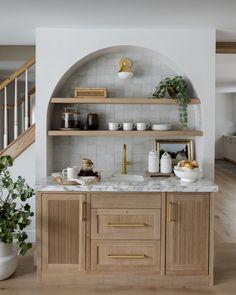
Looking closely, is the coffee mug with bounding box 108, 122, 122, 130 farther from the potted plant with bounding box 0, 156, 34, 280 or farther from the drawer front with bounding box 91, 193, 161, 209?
the potted plant with bounding box 0, 156, 34, 280

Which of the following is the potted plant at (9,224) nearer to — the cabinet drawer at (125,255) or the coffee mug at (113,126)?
the cabinet drawer at (125,255)

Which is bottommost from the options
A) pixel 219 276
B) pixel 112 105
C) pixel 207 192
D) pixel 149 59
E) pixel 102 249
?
pixel 219 276

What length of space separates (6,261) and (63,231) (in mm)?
599

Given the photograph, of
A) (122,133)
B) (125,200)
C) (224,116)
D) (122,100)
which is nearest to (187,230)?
(125,200)

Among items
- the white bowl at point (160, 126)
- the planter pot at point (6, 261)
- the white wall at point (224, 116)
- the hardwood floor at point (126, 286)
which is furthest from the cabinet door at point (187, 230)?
the white wall at point (224, 116)

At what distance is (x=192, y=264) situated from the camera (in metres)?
3.10

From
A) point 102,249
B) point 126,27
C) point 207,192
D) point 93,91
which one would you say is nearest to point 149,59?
point 126,27

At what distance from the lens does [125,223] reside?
3.07m

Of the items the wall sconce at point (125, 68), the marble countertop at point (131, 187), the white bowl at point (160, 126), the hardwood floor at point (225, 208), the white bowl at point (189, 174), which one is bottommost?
the hardwood floor at point (225, 208)

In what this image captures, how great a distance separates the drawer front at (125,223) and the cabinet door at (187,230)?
5.1 inches

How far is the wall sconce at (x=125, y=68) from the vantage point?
3.58 metres

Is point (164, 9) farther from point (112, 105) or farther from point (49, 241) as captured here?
point (49, 241)

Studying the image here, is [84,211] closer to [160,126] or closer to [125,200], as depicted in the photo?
[125,200]

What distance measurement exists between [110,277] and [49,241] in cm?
62
